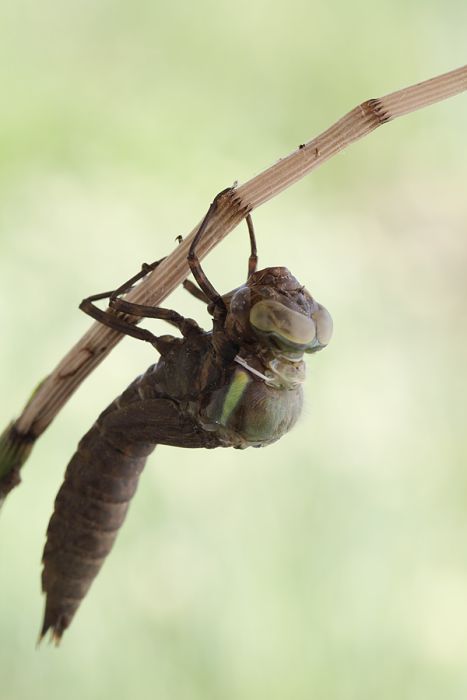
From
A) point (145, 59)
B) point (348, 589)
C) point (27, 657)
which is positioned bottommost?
point (27, 657)

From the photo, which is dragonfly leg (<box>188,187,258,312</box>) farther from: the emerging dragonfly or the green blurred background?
the green blurred background

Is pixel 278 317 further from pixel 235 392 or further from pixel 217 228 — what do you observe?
pixel 217 228

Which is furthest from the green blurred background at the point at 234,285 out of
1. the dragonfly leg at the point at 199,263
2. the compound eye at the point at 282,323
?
the compound eye at the point at 282,323

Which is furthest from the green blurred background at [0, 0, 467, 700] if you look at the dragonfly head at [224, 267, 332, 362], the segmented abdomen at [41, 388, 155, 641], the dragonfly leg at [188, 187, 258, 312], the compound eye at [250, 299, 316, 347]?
the compound eye at [250, 299, 316, 347]

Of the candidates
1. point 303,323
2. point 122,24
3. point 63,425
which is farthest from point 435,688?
point 122,24

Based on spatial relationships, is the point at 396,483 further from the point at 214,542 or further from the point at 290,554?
the point at 214,542

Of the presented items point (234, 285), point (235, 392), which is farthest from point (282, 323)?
point (234, 285)
